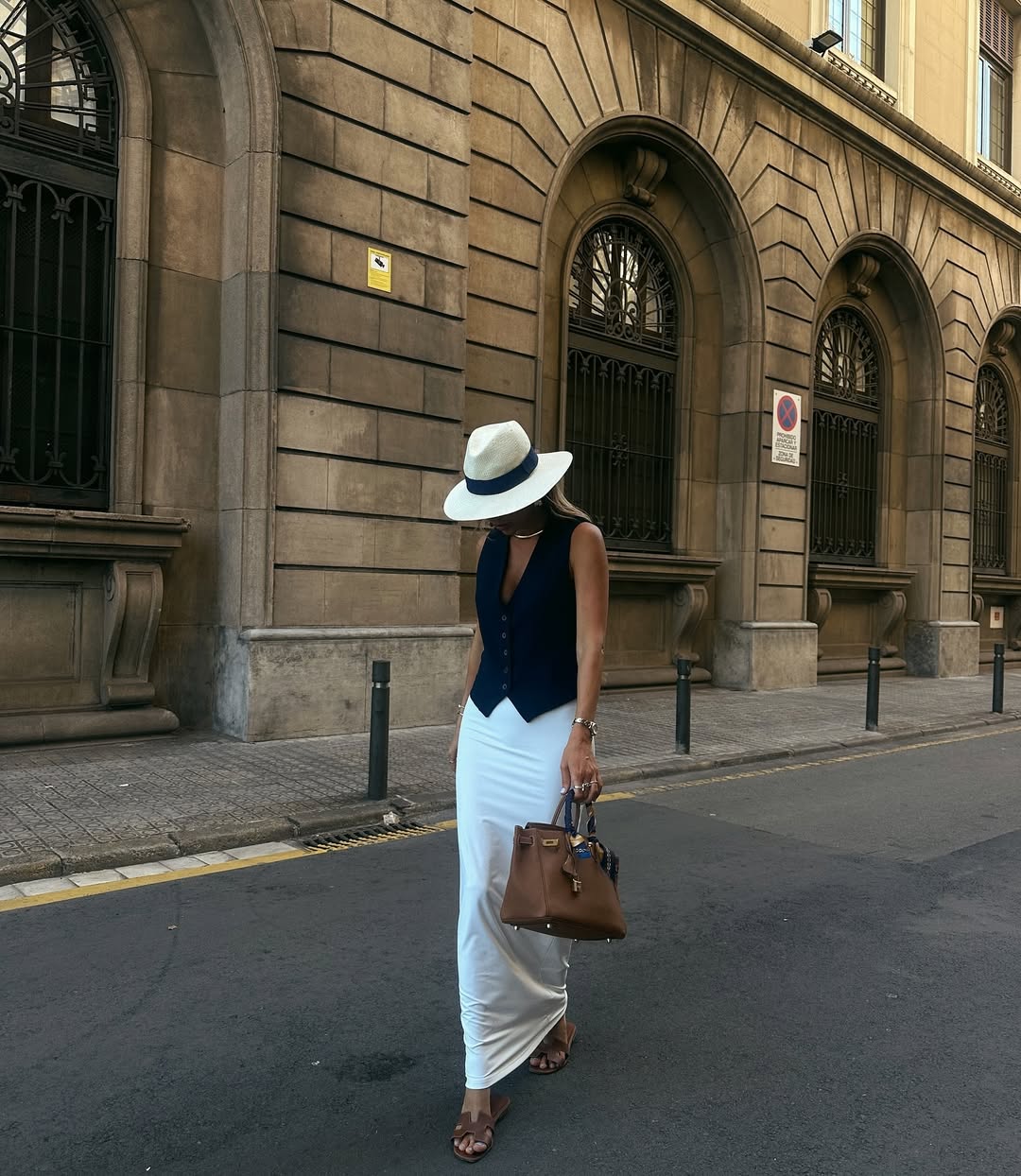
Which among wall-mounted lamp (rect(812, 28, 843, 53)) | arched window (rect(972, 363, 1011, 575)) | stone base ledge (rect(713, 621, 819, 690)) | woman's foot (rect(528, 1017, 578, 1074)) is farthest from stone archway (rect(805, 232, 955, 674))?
woman's foot (rect(528, 1017, 578, 1074))

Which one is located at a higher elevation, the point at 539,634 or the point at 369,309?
the point at 369,309

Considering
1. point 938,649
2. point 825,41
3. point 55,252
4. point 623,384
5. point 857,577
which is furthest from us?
point 938,649

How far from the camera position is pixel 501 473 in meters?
3.03

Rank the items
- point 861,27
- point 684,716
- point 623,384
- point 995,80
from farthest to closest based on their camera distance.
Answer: point 995,80, point 861,27, point 623,384, point 684,716

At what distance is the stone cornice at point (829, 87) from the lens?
13586 millimetres

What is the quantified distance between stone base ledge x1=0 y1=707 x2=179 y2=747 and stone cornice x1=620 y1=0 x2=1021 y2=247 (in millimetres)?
10362

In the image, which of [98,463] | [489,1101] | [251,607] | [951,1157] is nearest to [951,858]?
[951,1157]

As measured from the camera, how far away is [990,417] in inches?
849


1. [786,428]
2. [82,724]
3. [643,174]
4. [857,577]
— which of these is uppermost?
[643,174]

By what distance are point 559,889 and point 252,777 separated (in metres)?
5.15

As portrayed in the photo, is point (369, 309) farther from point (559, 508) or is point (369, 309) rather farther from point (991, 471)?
point (991, 471)

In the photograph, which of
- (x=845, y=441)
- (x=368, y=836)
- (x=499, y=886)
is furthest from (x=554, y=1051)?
(x=845, y=441)

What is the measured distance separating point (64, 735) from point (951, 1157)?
24.2 feet

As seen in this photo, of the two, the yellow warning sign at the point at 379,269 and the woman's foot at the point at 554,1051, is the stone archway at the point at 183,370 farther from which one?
the woman's foot at the point at 554,1051
